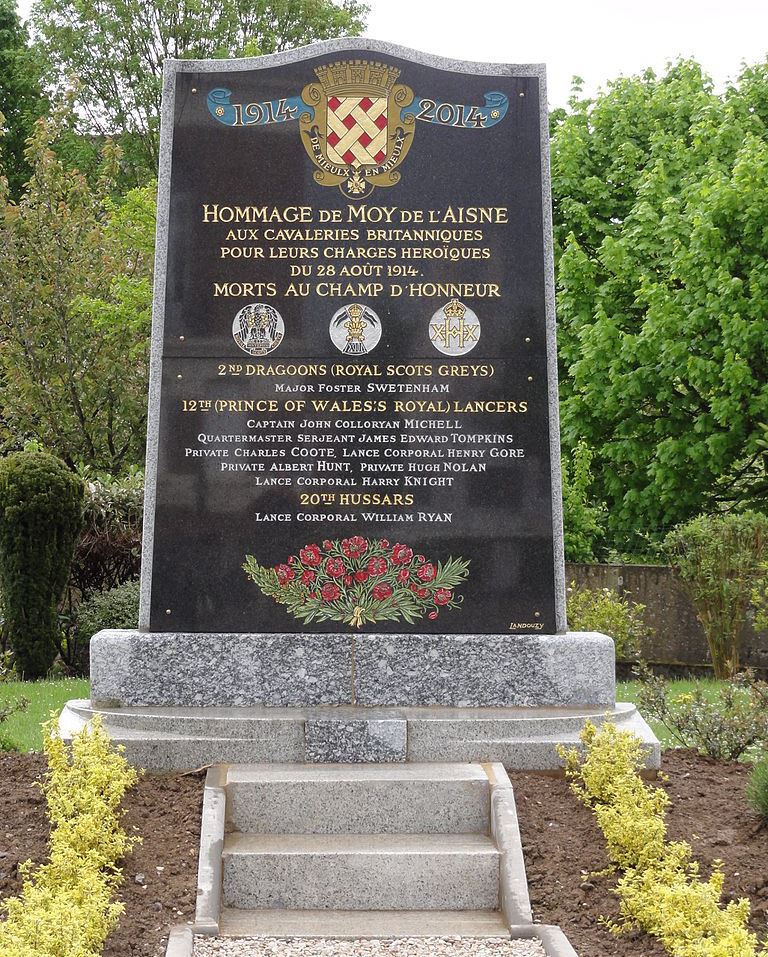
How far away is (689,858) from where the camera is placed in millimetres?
5414

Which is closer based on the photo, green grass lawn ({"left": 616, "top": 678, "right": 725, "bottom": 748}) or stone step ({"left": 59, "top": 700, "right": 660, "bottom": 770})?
stone step ({"left": 59, "top": 700, "right": 660, "bottom": 770})

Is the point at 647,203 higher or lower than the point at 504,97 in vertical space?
higher

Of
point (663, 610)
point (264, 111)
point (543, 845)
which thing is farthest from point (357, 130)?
point (663, 610)

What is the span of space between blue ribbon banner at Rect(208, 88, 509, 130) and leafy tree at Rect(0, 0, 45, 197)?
74.4 ft

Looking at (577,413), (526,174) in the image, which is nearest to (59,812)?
(526,174)

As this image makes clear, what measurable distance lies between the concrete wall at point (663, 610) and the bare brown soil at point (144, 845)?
8.74 metres

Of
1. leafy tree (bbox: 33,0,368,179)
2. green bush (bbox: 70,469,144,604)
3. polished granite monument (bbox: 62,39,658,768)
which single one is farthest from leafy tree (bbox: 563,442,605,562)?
leafy tree (bbox: 33,0,368,179)

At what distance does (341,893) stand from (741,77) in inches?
625

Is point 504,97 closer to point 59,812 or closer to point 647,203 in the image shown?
point 59,812

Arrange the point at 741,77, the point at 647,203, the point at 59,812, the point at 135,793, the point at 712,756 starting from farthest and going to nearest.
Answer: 1. the point at 741,77
2. the point at 647,203
3. the point at 712,756
4. the point at 135,793
5. the point at 59,812

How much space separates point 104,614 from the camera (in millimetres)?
12539

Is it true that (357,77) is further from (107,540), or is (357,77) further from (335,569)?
(107,540)

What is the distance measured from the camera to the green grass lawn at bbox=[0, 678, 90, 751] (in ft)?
24.6

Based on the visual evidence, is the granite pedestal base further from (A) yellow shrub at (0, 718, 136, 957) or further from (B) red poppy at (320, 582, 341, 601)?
(A) yellow shrub at (0, 718, 136, 957)
